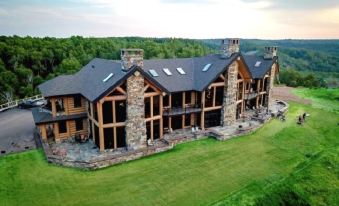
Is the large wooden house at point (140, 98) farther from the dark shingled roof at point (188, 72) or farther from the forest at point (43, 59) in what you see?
the forest at point (43, 59)

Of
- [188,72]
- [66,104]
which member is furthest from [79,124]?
[188,72]

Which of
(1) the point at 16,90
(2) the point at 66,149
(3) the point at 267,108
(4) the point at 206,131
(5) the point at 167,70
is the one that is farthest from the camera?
(1) the point at 16,90

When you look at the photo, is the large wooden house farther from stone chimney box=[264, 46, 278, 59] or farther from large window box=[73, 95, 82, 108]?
stone chimney box=[264, 46, 278, 59]

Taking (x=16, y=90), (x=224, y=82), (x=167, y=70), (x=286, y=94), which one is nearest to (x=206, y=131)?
(x=224, y=82)

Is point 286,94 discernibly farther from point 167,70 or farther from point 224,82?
point 167,70

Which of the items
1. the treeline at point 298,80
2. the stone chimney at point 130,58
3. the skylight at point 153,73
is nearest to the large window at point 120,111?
the stone chimney at point 130,58

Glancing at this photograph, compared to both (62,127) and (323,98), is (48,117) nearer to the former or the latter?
(62,127)
